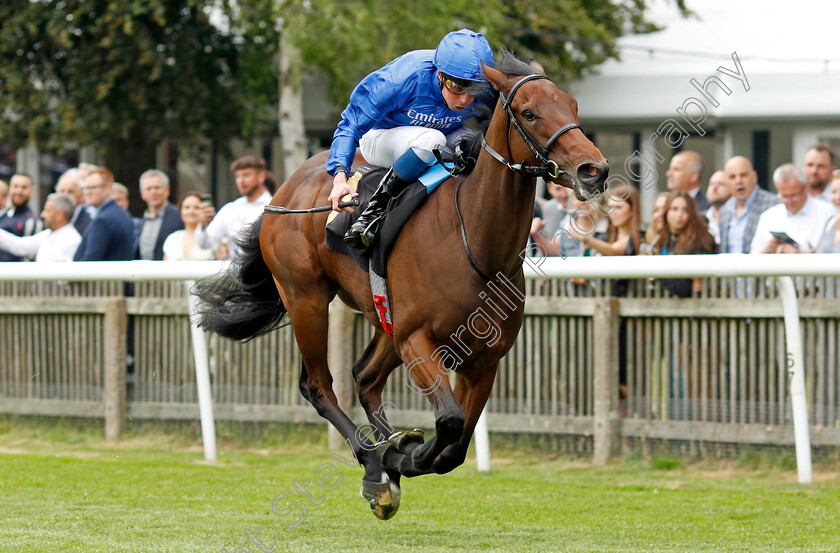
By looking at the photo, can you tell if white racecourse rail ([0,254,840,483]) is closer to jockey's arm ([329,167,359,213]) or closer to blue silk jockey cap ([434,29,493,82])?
jockey's arm ([329,167,359,213])

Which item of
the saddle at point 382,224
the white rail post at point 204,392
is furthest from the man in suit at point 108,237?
the saddle at point 382,224

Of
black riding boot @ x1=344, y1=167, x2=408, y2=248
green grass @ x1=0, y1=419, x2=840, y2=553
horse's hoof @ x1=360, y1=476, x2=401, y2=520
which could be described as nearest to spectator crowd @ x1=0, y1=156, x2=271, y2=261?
green grass @ x1=0, y1=419, x2=840, y2=553

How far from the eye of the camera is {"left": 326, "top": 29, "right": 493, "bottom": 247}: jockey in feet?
13.1

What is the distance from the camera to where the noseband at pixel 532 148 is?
11.5 ft

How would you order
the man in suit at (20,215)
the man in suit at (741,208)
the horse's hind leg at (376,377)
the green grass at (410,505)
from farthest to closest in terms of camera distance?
the man in suit at (20,215)
the man in suit at (741,208)
the horse's hind leg at (376,377)
the green grass at (410,505)

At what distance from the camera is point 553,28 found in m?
17.1

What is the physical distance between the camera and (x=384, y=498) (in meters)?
4.33

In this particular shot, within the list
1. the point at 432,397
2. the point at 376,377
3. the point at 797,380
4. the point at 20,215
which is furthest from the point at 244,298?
the point at 20,215

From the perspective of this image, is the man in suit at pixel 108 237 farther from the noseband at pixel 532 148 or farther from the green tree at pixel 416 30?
the green tree at pixel 416 30

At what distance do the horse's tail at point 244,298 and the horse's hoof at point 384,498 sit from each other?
1260 mm

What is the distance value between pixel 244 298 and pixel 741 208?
3312 mm

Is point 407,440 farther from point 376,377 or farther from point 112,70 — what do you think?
point 112,70

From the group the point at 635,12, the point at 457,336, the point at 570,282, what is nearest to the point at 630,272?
the point at 570,282

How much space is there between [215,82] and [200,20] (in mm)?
1070
